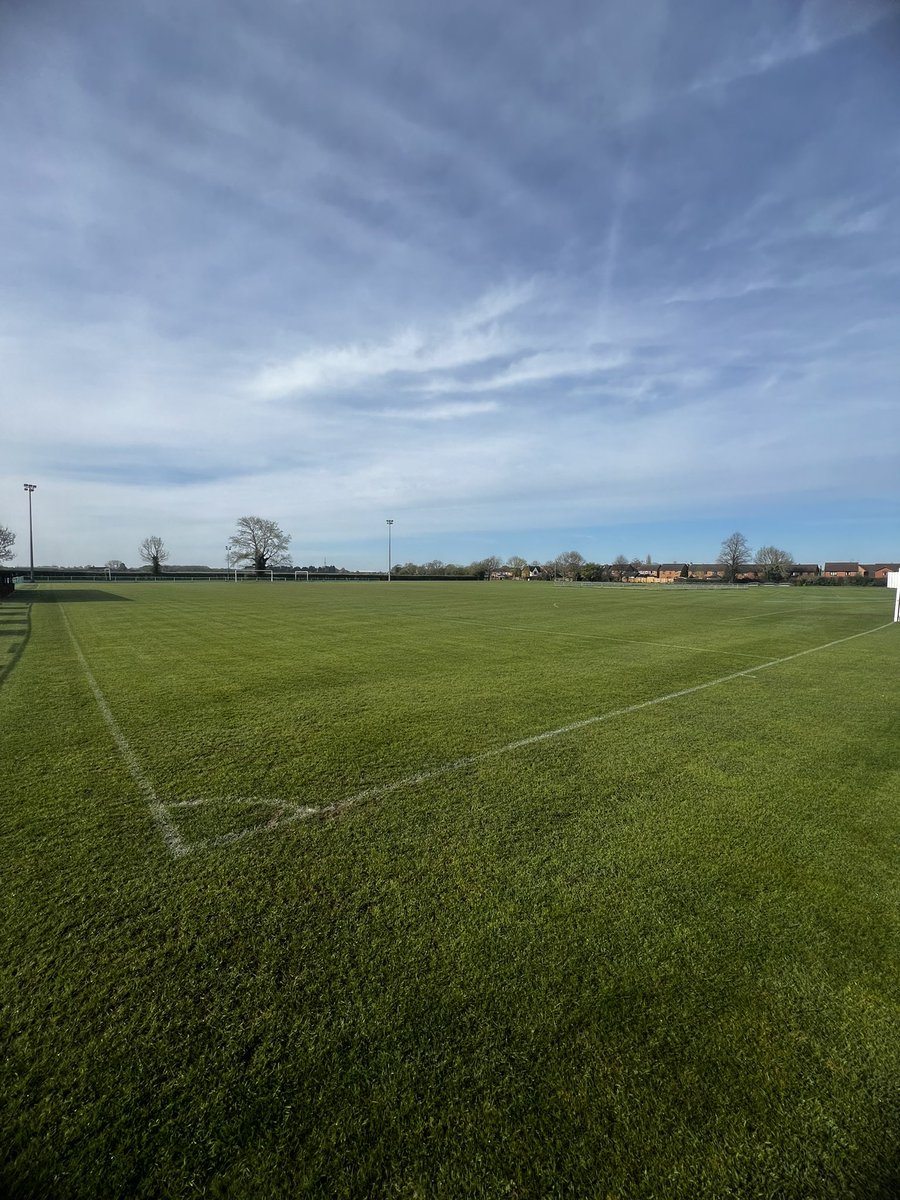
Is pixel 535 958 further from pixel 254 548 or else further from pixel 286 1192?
pixel 254 548

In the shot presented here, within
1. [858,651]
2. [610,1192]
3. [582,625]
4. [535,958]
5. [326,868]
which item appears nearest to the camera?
[610,1192]

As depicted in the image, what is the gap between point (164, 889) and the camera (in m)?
2.97

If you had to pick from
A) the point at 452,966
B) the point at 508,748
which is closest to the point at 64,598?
the point at 508,748

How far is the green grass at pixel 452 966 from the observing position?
1.69 metres

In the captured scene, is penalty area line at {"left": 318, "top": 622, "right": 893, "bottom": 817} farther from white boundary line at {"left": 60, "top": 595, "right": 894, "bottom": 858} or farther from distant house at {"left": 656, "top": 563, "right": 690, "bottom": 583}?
distant house at {"left": 656, "top": 563, "right": 690, "bottom": 583}

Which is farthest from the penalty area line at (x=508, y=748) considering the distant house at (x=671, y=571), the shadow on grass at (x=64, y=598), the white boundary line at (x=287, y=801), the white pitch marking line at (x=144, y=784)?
the distant house at (x=671, y=571)

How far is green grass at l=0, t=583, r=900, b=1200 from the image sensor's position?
1693 millimetres

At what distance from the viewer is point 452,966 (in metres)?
2.43

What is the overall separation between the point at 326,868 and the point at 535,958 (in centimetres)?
139

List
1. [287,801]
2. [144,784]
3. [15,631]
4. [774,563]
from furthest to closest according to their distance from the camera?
[774,563]
[15,631]
[144,784]
[287,801]

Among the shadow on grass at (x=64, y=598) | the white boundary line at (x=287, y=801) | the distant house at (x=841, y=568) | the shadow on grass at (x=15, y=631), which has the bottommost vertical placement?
the white boundary line at (x=287, y=801)

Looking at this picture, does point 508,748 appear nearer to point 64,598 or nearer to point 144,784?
point 144,784

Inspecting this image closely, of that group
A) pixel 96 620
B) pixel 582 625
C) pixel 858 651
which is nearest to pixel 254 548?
pixel 96 620

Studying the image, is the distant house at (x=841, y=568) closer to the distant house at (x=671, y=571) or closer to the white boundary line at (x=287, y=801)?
the distant house at (x=671, y=571)
